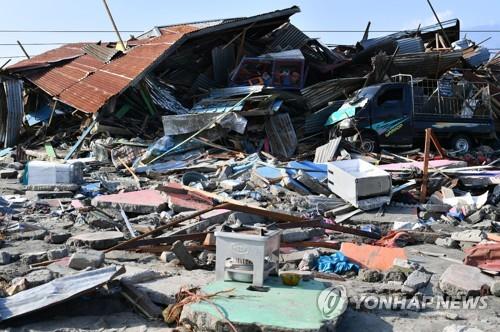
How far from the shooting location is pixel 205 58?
20.2 meters

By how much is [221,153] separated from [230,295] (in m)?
10.3

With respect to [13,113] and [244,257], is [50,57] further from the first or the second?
[244,257]

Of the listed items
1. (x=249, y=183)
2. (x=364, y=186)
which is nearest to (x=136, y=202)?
(x=249, y=183)

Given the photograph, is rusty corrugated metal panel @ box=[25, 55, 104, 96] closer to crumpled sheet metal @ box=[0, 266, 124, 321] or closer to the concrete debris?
the concrete debris

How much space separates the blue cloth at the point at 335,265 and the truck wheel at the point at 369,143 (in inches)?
337

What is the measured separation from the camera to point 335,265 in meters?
6.22

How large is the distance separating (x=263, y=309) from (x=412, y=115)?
475 inches

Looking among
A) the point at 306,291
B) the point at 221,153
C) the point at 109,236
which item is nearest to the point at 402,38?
the point at 221,153

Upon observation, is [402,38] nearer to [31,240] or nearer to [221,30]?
[221,30]

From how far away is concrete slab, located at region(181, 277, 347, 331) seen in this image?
13.2 ft

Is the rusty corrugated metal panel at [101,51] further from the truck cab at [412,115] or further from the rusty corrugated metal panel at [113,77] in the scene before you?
the truck cab at [412,115]

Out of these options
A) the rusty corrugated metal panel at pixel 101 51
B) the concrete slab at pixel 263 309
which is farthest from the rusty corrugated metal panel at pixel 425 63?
the concrete slab at pixel 263 309

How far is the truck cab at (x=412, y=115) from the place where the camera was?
15062 millimetres

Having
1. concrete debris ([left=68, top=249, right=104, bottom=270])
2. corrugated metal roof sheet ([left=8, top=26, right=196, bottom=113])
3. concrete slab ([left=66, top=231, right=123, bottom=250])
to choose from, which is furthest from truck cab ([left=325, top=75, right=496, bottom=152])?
concrete debris ([left=68, top=249, right=104, bottom=270])
